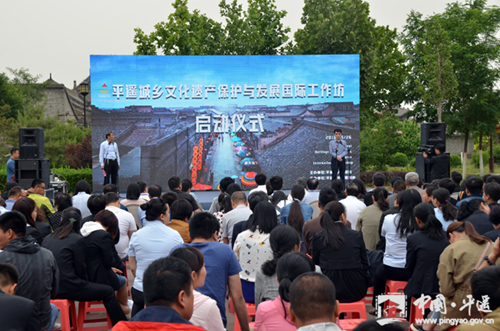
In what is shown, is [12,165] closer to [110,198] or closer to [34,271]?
[110,198]

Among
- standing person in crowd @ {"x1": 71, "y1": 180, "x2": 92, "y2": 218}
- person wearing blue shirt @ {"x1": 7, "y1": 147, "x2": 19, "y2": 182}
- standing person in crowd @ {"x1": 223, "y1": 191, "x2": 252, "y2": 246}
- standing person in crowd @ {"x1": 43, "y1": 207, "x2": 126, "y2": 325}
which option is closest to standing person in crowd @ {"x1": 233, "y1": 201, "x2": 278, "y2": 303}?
standing person in crowd @ {"x1": 223, "y1": 191, "x2": 252, "y2": 246}

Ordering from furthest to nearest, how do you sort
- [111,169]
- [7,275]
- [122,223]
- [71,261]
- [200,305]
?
[111,169] → [122,223] → [71,261] → [7,275] → [200,305]

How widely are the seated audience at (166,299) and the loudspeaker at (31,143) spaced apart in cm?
877

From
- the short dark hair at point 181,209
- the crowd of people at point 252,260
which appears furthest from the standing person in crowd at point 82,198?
the short dark hair at point 181,209

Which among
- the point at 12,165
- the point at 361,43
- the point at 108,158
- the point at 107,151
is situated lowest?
the point at 12,165

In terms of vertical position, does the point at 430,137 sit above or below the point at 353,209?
above

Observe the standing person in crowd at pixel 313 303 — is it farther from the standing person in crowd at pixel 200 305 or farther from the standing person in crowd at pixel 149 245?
the standing person in crowd at pixel 149 245

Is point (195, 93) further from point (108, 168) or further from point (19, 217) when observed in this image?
point (19, 217)

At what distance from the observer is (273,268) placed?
3039mm

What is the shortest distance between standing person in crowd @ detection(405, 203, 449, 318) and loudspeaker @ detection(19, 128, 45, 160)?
8.21 metres

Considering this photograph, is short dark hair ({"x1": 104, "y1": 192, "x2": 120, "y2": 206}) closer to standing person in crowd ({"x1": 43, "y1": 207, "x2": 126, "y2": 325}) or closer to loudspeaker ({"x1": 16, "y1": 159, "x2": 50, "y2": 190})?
standing person in crowd ({"x1": 43, "y1": 207, "x2": 126, "y2": 325})

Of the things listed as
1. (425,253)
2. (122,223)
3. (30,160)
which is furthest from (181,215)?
(30,160)

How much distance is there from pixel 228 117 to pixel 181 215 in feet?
27.0

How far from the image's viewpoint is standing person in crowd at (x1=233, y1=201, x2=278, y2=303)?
3.58 meters
